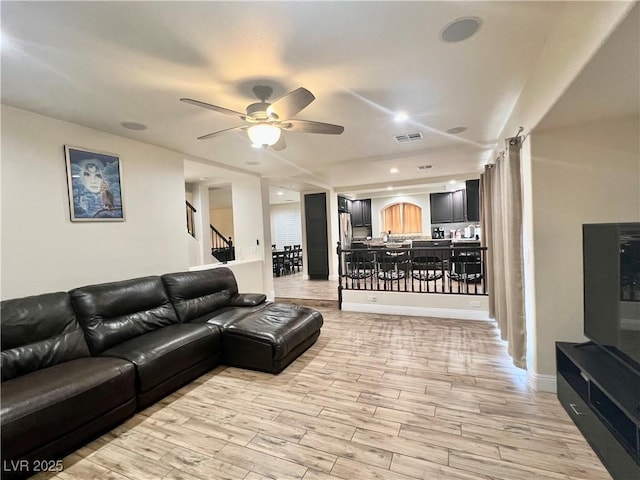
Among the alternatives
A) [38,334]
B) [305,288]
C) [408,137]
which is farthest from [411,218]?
[38,334]

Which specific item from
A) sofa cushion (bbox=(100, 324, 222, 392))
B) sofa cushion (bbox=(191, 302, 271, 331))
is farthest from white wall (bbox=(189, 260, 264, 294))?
sofa cushion (bbox=(100, 324, 222, 392))

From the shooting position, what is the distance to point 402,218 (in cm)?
982

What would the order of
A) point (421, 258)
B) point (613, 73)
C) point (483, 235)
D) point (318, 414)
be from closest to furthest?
point (613, 73) → point (318, 414) → point (483, 235) → point (421, 258)

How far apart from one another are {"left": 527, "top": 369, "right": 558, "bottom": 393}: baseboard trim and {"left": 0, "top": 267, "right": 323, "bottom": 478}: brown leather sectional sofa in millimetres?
2189

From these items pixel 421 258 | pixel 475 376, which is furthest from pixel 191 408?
pixel 421 258

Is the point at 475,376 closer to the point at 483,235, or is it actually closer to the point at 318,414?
the point at 318,414

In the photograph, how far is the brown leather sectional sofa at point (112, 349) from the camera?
69.2 inches

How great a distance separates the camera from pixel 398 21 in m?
1.65

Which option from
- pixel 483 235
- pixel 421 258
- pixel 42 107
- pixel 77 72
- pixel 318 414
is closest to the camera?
pixel 77 72

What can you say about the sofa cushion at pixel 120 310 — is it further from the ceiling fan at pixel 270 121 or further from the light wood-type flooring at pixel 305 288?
the light wood-type flooring at pixel 305 288

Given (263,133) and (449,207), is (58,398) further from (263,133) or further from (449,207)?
(449,207)

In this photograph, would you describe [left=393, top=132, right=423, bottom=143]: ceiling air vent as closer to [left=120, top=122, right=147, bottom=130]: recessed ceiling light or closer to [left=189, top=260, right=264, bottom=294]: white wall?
[left=120, top=122, right=147, bottom=130]: recessed ceiling light

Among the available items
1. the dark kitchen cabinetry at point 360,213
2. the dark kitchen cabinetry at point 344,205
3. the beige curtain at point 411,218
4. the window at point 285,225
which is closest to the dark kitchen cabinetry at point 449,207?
the beige curtain at point 411,218

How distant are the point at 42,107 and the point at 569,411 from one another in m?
4.94
